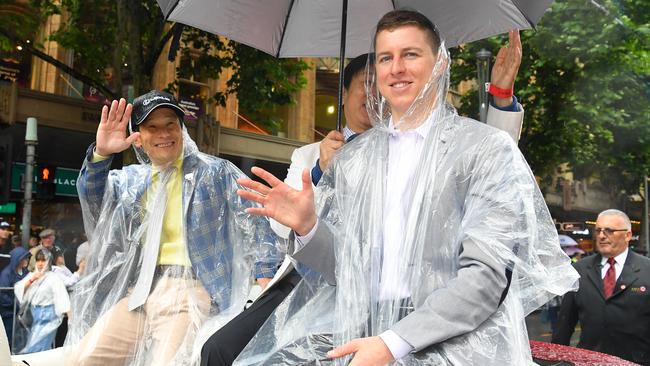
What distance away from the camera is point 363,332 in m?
2.04

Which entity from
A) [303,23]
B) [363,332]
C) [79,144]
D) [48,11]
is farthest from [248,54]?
[363,332]

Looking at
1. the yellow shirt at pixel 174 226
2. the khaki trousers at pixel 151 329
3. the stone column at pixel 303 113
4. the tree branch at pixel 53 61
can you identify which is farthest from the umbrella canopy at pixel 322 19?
the stone column at pixel 303 113

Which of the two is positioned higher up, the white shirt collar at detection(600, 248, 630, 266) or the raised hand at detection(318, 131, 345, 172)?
the raised hand at detection(318, 131, 345, 172)

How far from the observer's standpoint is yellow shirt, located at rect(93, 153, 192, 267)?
3.22 m

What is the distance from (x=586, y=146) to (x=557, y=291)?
1625 cm

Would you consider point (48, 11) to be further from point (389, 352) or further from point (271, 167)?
point (389, 352)

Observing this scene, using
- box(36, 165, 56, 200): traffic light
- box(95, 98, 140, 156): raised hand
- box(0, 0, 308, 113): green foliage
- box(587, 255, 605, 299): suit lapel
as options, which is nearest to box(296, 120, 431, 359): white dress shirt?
box(95, 98, 140, 156): raised hand

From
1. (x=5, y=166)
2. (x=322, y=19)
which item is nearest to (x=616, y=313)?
(x=322, y=19)

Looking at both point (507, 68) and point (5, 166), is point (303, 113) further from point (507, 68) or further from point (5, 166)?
point (507, 68)

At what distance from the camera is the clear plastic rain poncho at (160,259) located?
3.07m

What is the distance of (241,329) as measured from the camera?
8.93ft

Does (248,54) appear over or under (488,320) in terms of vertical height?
over

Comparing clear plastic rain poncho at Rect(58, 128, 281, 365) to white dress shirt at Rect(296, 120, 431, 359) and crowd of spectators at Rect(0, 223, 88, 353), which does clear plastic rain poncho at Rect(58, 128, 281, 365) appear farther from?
crowd of spectators at Rect(0, 223, 88, 353)

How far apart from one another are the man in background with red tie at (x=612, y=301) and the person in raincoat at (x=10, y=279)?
21.4 ft
